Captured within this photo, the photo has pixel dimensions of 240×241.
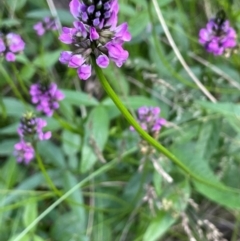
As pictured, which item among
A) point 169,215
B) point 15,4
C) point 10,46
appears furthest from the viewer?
point 15,4

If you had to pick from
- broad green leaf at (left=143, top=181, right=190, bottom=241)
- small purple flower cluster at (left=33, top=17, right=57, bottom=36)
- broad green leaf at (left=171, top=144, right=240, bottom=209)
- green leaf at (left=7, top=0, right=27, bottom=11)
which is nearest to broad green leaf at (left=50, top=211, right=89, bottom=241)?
broad green leaf at (left=143, top=181, right=190, bottom=241)

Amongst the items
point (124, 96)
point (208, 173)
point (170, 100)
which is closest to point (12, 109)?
point (124, 96)

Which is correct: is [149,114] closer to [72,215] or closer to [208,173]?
[208,173]

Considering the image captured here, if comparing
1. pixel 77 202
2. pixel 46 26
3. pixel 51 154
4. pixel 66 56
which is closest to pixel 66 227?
pixel 77 202

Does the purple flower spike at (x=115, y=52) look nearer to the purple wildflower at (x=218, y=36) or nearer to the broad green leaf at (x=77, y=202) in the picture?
the purple wildflower at (x=218, y=36)

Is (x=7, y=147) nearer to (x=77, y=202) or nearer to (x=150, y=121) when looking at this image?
(x=77, y=202)

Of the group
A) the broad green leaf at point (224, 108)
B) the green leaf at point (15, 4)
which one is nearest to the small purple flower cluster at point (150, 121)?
the broad green leaf at point (224, 108)

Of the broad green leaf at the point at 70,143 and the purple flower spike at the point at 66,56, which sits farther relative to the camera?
the broad green leaf at the point at 70,143
